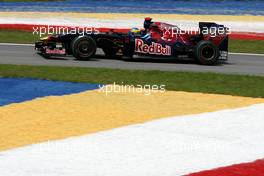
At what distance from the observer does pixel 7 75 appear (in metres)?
14.9

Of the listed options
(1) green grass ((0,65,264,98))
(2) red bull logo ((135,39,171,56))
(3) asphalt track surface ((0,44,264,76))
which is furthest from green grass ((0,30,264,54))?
(1) green grass ((0,65,264,98))

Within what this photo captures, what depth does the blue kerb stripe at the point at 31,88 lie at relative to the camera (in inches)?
485

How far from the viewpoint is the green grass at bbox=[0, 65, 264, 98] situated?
1395cm

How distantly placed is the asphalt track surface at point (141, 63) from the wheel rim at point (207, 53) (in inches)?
12.9

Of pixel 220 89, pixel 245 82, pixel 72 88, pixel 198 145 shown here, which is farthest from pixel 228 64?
pixel 198 145

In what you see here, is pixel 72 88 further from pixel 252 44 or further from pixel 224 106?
pixel 252 44

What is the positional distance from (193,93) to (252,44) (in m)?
11.2

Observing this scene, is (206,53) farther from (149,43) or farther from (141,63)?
(141,63)

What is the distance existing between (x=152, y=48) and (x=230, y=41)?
25.2 feet

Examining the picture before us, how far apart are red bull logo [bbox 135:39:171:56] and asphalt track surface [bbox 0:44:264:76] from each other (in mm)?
368

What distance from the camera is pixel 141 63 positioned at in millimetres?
18016

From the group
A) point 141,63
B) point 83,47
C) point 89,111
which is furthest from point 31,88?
point 141,63

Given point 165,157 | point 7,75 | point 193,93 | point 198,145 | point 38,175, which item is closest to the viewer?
point 38,175

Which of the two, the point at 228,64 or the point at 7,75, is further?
the point at 228,64
